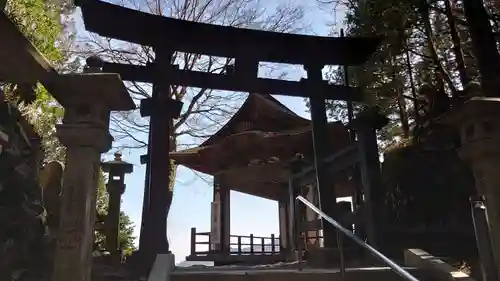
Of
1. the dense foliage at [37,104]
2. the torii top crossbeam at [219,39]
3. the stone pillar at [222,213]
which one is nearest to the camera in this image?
the dense foliage at [37,104]

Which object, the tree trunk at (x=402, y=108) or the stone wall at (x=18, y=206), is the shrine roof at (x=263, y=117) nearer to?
the tree trunk at (x=402, y=108)

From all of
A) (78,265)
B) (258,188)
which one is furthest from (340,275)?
(258,188)

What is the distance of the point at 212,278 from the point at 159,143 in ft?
7.23

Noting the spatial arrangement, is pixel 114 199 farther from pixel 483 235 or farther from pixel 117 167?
pixel 483 235

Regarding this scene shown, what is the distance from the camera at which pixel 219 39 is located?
6742 mm

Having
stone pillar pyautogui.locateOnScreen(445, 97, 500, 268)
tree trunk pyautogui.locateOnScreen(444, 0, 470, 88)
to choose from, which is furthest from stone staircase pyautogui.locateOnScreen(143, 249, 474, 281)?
tree trunk pyautogui.locateOnScreen(444, 0, 470, 88)

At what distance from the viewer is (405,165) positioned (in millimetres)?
7680

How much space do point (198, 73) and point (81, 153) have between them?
11.3ft

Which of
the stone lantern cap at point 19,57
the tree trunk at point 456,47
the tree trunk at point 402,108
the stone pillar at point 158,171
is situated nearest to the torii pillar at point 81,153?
the stone lantern cap at point 19,57

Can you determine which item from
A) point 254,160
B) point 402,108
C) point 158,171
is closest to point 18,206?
point 158,171

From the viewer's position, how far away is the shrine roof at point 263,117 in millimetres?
11423

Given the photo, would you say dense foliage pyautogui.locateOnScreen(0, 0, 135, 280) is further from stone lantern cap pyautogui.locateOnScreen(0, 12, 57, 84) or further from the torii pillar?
the torii pillar

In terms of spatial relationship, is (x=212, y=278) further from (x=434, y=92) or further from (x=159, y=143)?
(x=434, y=92)

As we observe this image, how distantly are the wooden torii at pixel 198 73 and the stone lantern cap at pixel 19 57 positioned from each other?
1.61 m
